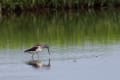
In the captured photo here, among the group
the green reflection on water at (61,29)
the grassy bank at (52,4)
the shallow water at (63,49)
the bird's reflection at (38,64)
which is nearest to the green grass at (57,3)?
the grassy bank at (52,4)

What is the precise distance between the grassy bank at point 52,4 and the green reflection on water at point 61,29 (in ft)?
3.52

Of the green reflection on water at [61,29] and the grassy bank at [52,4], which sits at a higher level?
the grassy bank at [52,4]

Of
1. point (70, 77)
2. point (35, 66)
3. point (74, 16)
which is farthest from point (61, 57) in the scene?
point (74, 16)

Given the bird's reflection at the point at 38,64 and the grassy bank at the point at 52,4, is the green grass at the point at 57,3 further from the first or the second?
the bird's reflection at the point at 38,64

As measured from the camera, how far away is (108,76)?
511 inches

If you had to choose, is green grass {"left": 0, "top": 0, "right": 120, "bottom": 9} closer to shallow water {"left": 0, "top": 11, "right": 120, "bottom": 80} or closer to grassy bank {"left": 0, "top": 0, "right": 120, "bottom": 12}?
grassy bank {"left": 0, "top": 0, "right": 120, "bottom": 12}

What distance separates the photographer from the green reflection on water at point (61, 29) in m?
18.2

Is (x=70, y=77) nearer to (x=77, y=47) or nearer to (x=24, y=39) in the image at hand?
(x=77, y=47)

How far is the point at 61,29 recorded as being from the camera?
22016mm

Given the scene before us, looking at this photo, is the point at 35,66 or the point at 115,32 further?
the point at 115,32

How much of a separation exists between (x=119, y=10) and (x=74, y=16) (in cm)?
330

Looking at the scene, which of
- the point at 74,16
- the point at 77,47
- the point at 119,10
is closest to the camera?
the point at 77,47

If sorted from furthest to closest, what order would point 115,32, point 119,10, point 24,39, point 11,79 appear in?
point 119,10 < point 115,32 < point 24,39 < point 11,79

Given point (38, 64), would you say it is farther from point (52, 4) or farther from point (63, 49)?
point (52, 4)
